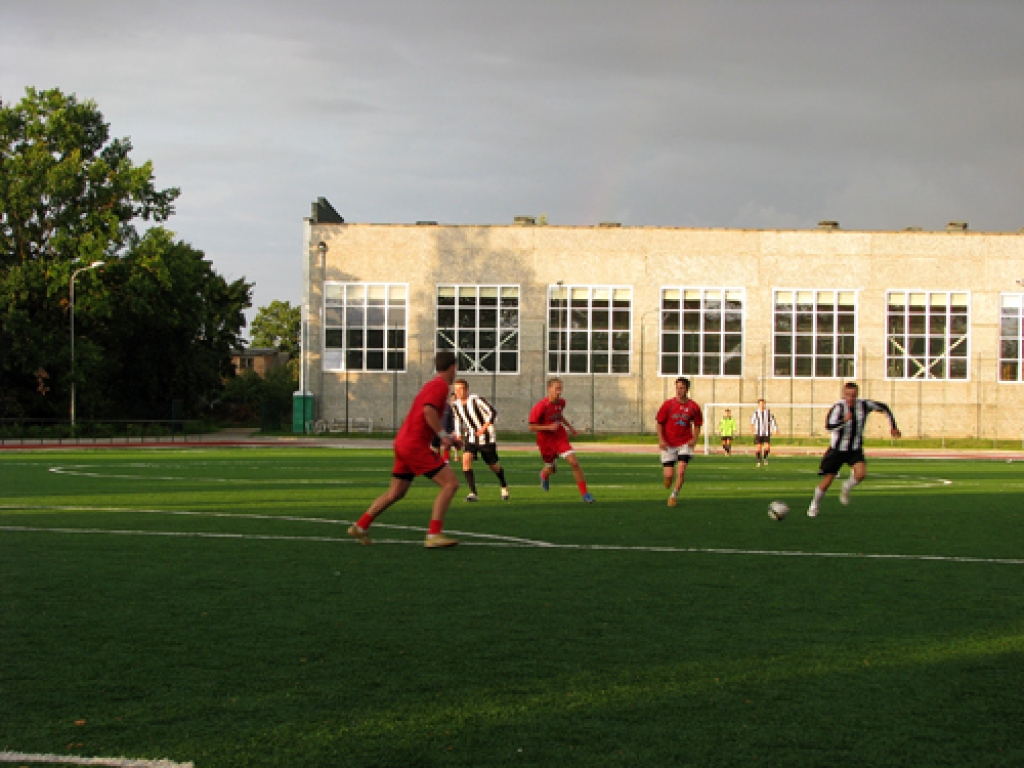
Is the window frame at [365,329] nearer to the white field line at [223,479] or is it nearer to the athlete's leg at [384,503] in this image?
the white field line at [223,479]

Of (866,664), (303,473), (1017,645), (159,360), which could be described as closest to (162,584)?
(866,664)

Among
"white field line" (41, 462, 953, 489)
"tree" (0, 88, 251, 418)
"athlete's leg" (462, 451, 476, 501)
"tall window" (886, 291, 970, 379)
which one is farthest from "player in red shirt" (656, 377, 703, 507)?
"tall window" (886, 291, 970, 379)

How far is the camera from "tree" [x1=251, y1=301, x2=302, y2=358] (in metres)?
131

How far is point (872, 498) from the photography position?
772 inches

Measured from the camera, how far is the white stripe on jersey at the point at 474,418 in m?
18.9

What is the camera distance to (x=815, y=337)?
65.3 meters

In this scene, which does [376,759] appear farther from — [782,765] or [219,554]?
[219,554]

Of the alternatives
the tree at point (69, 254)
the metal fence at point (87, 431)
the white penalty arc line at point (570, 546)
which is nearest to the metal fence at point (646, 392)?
the tree at point (69, 254)

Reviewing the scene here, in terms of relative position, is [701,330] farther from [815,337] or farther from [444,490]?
[444,490]

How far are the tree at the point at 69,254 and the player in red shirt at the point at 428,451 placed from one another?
47209mm

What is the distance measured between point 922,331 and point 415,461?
2351 inches

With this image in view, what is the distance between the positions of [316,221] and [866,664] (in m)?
63.1

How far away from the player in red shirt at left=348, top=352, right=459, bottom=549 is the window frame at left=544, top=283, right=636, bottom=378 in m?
53.8

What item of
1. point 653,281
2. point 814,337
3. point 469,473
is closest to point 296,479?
point 469,473
